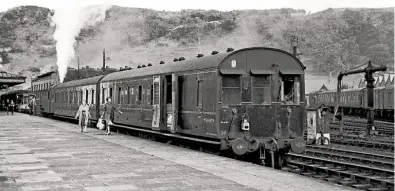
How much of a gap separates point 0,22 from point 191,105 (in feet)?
571

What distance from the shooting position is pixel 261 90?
1263 cm

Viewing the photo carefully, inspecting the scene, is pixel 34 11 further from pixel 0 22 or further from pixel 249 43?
pixel 249 43

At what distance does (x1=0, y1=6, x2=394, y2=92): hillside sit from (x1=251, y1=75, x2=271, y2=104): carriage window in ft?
307

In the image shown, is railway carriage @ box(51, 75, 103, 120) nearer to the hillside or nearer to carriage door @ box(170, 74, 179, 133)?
carriage door @ box(170, 74, 179, 133)

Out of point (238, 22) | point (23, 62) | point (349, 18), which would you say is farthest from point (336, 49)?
point (23, 62)

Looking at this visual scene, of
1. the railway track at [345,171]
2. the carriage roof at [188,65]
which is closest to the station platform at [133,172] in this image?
the railway track at [345,171]

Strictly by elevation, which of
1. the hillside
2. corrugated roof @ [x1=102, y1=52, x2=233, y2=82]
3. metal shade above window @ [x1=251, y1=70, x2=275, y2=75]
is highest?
the hillside

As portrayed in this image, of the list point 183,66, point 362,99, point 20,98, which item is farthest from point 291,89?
point 20,98

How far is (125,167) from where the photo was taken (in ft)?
33.8

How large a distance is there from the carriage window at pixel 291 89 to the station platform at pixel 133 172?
254cm

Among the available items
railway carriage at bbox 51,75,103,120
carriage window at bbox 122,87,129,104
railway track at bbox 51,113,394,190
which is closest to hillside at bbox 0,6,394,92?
railway carriage at bbox 51,75,103,120

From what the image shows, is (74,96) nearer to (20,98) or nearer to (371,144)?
(371,144)

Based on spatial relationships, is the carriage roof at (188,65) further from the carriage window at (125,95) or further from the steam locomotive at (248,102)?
the carriage window at (125,95)

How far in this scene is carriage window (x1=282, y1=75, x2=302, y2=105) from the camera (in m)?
12.8
